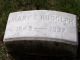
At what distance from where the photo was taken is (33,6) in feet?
9.57

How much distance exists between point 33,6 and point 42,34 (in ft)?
2.79

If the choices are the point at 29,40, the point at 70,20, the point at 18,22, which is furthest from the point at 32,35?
the point at 70,20

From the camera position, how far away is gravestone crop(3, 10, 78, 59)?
2121 mm

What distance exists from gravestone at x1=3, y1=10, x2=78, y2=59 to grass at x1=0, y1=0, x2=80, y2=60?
0.47 m

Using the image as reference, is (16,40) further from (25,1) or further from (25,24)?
(25,1)

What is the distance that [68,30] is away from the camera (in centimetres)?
218

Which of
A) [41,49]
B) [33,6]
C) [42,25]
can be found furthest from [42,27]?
[33,6]

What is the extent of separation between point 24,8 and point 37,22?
30.0 inches

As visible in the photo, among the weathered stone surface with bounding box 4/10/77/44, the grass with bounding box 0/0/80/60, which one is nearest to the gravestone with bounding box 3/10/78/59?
the weathered stone surface with bounding box 4/10/77/44

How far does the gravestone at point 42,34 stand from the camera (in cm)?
212

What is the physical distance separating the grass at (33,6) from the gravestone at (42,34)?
0.47 meters

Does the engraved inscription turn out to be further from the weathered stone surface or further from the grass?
the grass

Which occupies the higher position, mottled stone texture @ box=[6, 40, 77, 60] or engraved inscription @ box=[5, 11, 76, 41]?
engraved inscription @ box=[5, 11, 76, 41]

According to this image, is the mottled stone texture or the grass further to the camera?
the grass
